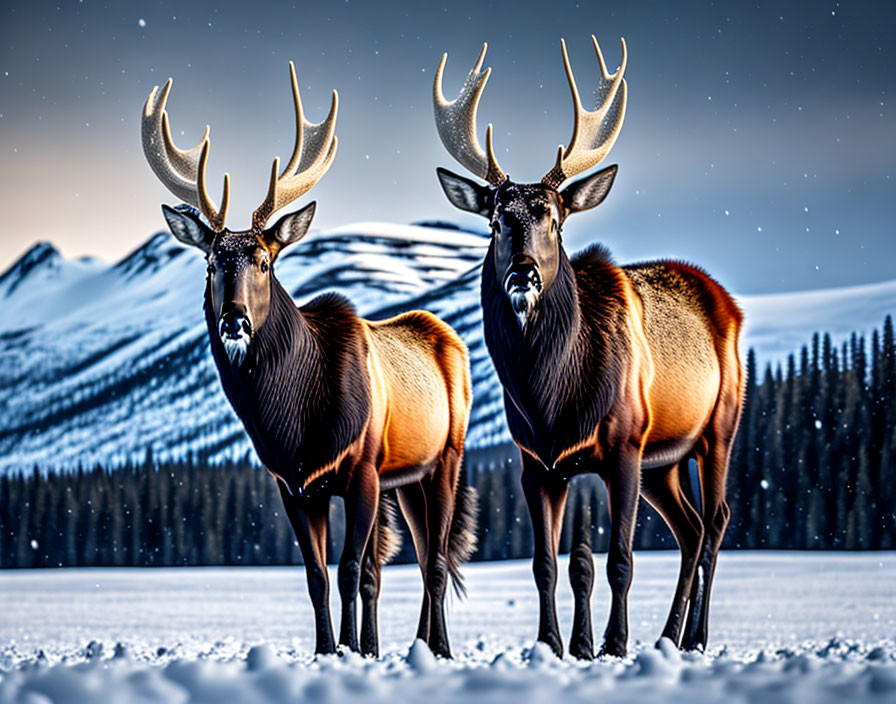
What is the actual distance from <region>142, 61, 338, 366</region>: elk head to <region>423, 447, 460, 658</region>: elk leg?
1752 mm

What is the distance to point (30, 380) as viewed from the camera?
136000 mm

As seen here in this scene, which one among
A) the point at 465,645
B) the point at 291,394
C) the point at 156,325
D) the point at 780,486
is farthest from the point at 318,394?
the point at 156,325

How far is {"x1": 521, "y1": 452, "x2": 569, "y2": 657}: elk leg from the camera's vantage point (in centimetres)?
550

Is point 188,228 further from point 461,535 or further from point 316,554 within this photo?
point 461,535

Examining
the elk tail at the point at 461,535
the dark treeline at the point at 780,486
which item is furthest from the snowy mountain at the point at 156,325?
the elk tail at the point at 461,535

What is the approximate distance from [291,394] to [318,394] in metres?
0.15

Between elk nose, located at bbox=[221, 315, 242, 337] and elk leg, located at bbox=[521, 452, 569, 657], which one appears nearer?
elk leg, located at bbox=[521, 452, 569, 657]

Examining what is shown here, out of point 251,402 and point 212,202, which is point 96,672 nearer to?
point 251,402

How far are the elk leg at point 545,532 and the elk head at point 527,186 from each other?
721mm

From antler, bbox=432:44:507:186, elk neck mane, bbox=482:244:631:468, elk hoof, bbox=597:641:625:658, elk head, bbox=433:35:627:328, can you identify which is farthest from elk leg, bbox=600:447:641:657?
antler, bbox=432:44:507:186

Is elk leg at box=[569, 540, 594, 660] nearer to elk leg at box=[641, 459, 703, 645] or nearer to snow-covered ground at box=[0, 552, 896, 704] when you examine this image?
snow-covered ground at box=[0, 552, 896, 704]

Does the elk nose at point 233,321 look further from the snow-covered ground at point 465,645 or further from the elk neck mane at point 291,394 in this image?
the snow-covered ground at point 465,645

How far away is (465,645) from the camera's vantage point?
7.71 meters

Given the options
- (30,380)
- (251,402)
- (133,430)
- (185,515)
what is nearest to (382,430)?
(251,402)
